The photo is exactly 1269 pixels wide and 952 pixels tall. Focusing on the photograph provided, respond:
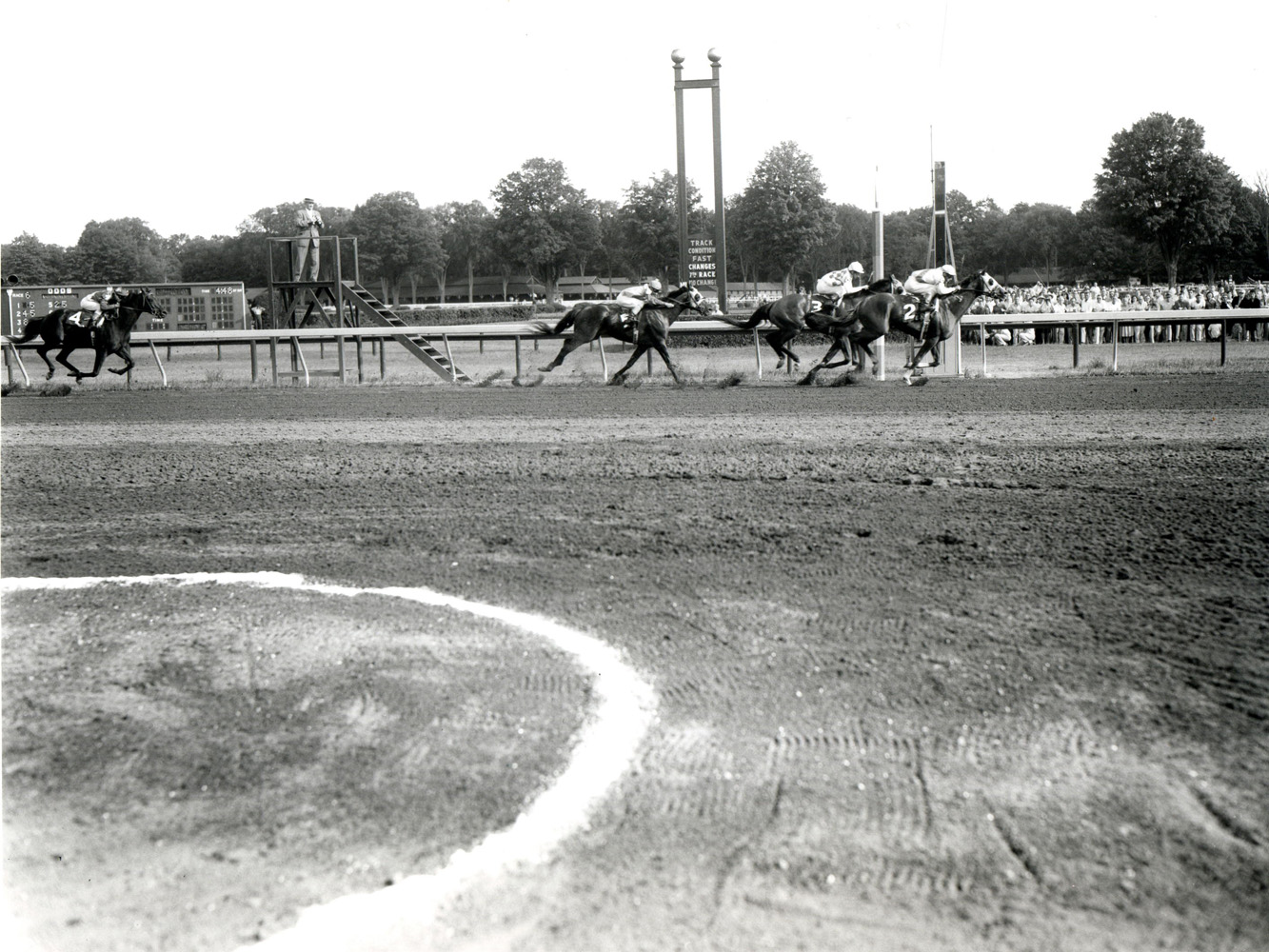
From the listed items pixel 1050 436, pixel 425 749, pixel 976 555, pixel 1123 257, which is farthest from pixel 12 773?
pixel 1123 257

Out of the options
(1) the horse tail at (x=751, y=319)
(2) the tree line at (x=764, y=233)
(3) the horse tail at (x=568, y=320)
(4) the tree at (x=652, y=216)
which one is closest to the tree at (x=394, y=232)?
(2) the tree line at (x=764, y=233)

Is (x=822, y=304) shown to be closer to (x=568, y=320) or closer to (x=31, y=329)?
(x=568, y=320)

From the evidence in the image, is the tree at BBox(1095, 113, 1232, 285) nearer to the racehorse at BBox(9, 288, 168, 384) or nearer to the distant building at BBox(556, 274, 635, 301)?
the racehorse at BBox(9, 288, 168, 384)

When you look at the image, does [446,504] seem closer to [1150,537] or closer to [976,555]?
[976,555]

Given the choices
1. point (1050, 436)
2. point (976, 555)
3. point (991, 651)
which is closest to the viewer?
point (991, 651)

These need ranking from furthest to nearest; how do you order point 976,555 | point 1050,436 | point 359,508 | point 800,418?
point 800,418 → point 1050,436 → point 359,508 → point 976,555

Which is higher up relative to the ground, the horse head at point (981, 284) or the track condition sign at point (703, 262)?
the track condition sign at point (703, 262)

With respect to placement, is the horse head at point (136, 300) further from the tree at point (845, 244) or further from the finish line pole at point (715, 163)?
the tree at point (845, 244)
